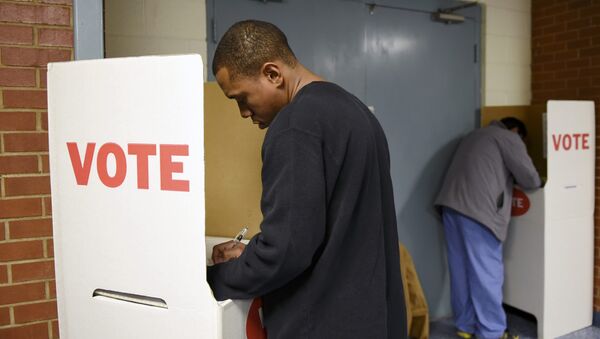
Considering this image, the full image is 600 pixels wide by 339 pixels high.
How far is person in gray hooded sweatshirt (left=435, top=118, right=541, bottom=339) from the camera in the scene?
9.67ft

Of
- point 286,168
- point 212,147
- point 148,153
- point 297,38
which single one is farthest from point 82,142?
point 297,38

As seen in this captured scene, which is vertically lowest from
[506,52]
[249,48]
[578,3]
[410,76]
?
[249,48]

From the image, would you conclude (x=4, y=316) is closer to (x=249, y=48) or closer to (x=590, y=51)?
(x=249, y=48)

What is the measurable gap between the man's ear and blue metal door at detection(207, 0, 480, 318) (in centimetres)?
152

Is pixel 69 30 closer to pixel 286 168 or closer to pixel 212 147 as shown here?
pixel 212 147

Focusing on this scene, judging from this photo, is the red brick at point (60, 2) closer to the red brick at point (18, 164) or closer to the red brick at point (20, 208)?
the red brick at point (18, 164)

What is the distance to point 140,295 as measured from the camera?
3.85 feet

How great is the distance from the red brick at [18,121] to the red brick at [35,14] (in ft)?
0.95

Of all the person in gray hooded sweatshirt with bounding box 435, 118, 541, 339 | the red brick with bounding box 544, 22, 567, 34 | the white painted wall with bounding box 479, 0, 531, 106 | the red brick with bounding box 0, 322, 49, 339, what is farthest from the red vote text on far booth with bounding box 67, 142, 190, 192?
the red brick with bounding box 544, 22, 567, 34

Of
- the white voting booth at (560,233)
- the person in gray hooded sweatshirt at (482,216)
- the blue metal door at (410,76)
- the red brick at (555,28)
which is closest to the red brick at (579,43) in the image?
the red brick at (555,28)

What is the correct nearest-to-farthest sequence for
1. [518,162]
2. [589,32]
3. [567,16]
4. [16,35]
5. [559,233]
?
[16,35] → [518,162] → [559,233] → [589,32] → [567,16]

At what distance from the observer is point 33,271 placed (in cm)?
171

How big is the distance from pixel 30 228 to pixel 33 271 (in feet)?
0.47

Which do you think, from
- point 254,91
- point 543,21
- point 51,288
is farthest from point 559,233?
point 51,288
